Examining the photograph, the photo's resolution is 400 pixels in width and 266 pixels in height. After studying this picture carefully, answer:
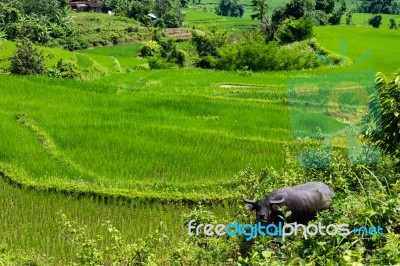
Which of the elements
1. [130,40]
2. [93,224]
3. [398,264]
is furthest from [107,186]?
[130,40]

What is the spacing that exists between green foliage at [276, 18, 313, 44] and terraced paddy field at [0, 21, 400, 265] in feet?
40.0

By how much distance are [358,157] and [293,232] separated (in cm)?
204

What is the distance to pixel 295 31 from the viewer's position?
974 inches

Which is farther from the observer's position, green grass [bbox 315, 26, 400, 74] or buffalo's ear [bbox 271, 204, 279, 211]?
green grass [bbox 315, 26, 400, 74]

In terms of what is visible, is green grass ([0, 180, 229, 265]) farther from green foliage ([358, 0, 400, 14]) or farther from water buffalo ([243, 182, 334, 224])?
green foliage ([358, 0, 400, 14])

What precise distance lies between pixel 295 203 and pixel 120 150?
14.8ft

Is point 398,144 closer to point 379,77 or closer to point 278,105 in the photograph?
point 379,77

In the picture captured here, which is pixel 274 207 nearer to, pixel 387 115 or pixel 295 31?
pixel 387 115

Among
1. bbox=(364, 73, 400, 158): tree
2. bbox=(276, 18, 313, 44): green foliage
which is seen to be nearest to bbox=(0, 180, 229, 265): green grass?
bbox=(364, 73, 400, 158): tree

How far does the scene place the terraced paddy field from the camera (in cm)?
660

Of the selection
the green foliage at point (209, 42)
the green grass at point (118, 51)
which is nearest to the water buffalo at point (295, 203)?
the green foliage at point (209, 42)

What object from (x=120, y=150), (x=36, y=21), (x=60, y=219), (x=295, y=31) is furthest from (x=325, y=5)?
(x=60, y=219)

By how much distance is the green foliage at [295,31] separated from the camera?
2417 centimetres

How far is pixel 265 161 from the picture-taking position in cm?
833
